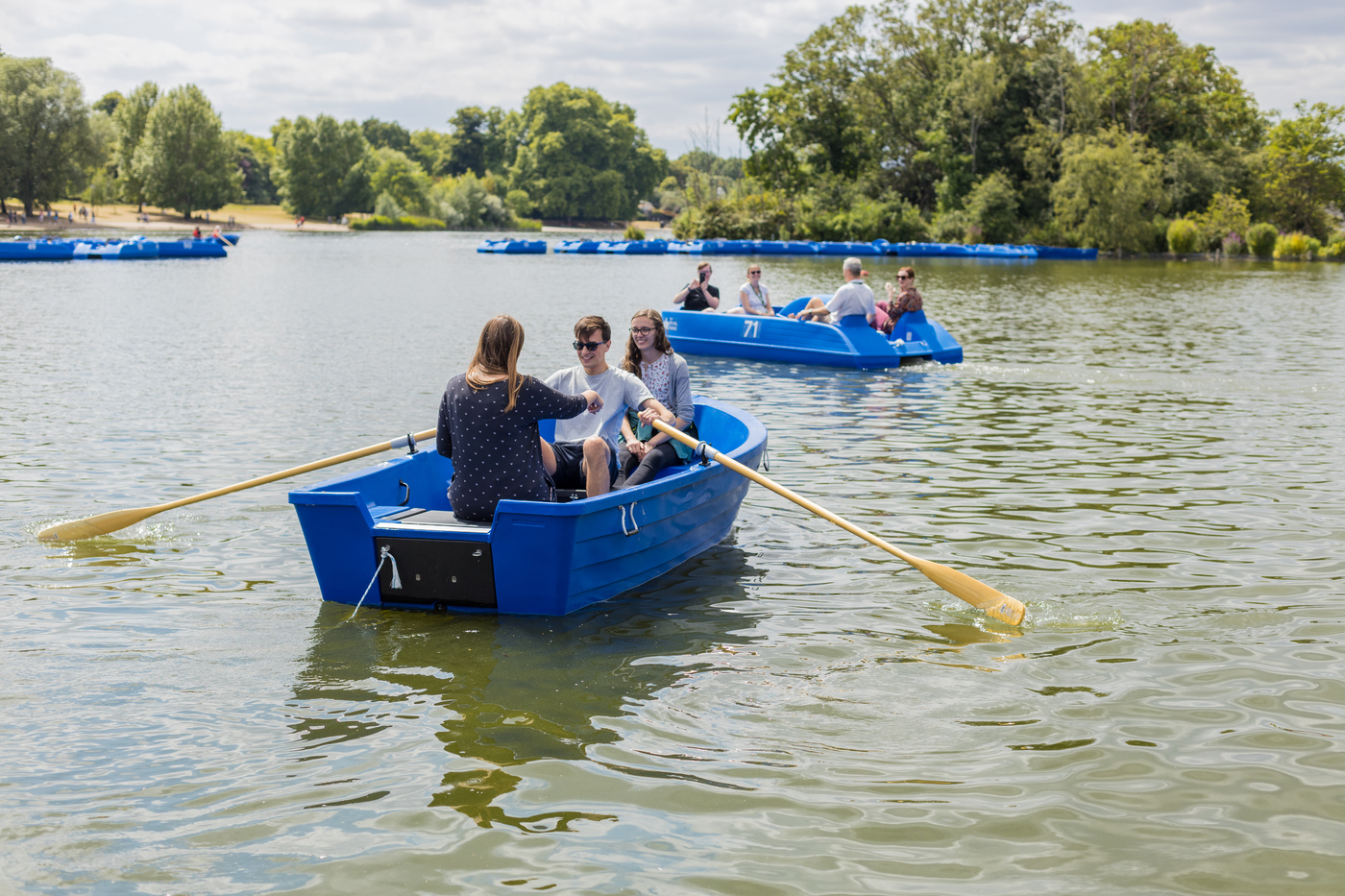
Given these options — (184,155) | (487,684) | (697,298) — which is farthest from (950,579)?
(184,155)

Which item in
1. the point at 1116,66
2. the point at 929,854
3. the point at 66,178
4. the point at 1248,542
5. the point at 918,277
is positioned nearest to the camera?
the point at 929,854

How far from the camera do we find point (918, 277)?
3847 cm

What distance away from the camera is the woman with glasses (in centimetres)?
715

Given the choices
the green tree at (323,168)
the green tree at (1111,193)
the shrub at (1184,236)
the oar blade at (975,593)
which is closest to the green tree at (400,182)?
the green tree at (323,168)

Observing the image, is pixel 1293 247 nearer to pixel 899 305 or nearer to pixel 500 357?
pixel 899 305

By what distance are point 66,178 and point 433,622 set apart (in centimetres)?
8746

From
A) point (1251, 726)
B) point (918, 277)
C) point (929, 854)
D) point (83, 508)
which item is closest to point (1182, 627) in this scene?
point (1251, 726)

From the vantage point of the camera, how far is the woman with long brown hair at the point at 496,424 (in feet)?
18.7

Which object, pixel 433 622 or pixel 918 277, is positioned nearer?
pixel 433 622

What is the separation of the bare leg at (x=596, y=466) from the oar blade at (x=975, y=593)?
5.93 ft

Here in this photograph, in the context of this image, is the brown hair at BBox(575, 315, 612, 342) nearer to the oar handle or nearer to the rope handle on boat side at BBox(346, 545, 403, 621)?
the oar handle

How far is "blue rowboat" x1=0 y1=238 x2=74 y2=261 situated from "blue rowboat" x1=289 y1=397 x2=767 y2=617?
1777 inches

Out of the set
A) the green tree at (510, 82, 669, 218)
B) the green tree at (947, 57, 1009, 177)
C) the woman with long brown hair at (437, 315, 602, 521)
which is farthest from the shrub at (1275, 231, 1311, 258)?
the green tree at (510, 82, 669, 218)

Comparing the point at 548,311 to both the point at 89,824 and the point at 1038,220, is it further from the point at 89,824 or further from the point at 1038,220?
the point at 1038,220
